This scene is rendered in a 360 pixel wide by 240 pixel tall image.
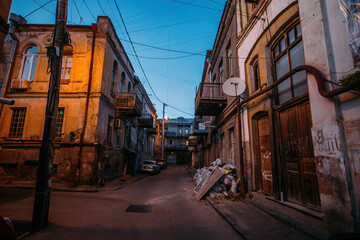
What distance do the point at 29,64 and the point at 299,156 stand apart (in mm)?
16095

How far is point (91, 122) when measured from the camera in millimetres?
11492

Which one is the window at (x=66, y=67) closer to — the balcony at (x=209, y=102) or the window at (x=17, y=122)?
the window at (x=17, y=122)

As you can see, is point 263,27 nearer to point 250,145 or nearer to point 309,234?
point 250,145

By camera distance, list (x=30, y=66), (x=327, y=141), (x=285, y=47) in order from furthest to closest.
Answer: (x=30, y=66) < (x=285, y=47) < (x=327, y=141)

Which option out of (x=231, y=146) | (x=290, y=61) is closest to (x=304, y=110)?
(x=290, y=61)

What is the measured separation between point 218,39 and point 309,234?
12.6 m

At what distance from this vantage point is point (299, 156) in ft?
16.1

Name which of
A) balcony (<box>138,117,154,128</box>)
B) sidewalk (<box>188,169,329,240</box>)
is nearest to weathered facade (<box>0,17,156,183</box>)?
balcony (<box>138,117,154,128</box>)

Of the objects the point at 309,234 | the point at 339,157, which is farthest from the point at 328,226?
the point at 339,157

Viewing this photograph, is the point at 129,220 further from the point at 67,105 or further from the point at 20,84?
the point at 20,84

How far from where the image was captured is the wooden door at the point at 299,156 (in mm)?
4516

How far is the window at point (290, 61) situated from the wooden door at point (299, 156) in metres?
0.51

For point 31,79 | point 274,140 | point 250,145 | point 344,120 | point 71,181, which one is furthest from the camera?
point 31,79

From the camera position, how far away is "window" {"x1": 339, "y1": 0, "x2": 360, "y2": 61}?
10.0 ft
